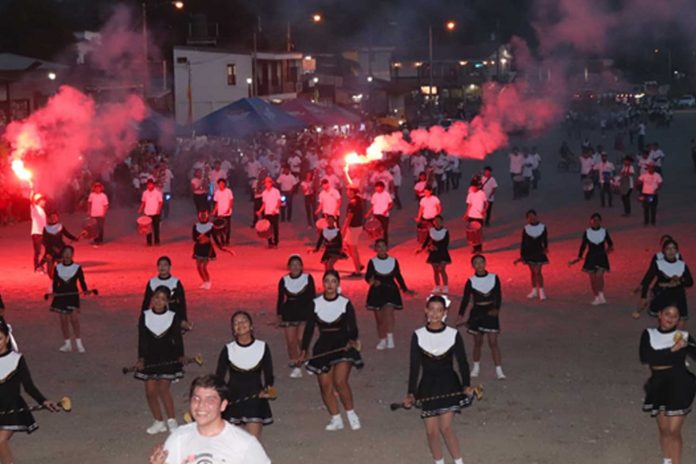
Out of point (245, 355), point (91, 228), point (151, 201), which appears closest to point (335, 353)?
point (245, 355)

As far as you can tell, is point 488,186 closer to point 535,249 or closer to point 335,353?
point 535,249

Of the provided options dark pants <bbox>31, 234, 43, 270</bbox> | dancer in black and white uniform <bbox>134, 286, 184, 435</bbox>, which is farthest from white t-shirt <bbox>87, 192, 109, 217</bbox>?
dancer in black and white uniform <bbox>134, 286, 184, 435</bbox>

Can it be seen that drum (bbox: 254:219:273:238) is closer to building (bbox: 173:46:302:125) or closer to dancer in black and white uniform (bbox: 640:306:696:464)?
dancer in black and white uniform (bbox: 640:306:696:464)

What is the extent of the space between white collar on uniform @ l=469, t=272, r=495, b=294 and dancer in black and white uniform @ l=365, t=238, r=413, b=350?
5.39 feet

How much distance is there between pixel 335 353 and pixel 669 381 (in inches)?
124

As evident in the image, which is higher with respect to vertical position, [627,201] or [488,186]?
[488,186]

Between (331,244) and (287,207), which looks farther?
(287,207)

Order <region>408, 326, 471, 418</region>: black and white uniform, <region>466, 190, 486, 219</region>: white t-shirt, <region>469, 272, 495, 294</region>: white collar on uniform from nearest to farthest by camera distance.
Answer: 1. <region>408, 326, 471, 418</region>: black and white uniform
2. <region>469, 272, 495, 294</region>: white collar on uniform
3. <region>466, 190, 486, 219</region>: white t-shirt

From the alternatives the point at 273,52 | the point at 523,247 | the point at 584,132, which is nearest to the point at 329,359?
the point at 523,247

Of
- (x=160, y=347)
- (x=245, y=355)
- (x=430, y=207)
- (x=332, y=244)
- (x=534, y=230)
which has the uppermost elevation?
(x=430, y=207)

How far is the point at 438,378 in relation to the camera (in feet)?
28.6

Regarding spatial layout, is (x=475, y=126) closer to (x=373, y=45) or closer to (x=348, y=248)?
(x=348, y=248)

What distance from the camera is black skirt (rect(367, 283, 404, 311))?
13641 mm

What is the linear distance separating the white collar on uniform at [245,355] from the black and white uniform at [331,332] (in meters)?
1.19
